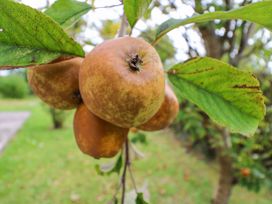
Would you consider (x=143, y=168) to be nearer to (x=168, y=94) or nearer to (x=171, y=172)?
(x=171, y=172)

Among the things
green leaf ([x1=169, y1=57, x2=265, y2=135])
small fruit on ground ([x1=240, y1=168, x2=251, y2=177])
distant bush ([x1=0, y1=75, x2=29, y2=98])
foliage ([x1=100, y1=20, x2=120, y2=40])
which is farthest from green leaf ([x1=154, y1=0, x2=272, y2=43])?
distant bush ([x1=0, y1=75, x2=29, y2=98])

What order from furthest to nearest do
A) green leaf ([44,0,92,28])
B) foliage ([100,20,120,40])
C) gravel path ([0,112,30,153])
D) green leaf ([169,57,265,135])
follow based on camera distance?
gravel path ([0,112,30,153]) < foliage ([100,20,120,40]) < green leaf ([44,0,92,28]) < green leaf ([169,57,265,135])

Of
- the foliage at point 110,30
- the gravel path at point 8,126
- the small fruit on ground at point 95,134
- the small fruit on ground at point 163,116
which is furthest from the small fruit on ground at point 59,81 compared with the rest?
the gravel path at point 8,126

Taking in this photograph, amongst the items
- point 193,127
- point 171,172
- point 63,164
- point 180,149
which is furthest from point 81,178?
point 193,127

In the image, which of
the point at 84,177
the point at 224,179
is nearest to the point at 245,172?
the point at 224,179

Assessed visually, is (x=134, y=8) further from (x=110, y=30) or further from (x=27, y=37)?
(x=110, y=30)

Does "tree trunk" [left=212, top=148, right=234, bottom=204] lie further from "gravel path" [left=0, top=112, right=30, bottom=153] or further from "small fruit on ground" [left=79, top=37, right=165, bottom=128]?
"gravel path" [left=0, top=112, right=30, bottom=153]
